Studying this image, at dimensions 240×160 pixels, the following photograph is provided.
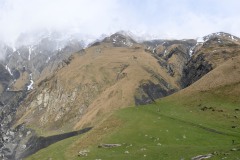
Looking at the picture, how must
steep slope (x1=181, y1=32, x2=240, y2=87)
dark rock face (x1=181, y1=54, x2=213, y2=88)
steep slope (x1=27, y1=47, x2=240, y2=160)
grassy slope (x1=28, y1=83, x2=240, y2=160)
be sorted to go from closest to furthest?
steep slope (x1=27, y1=47, x2=240, y2=160), grassy slope (x1=28, y1=83, x2=240, y2=160), steep slope (x1=181, y1=32, x2=240, y2=87), dark rock face (x1=181, y1=54, x2=213, y2=88)

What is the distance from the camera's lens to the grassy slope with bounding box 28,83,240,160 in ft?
210

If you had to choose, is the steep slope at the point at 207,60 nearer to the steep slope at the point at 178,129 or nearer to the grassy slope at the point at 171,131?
the steep slope at the point at 178,129

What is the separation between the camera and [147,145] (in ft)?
235

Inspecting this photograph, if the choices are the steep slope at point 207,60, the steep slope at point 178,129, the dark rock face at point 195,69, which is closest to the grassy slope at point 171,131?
the steep slope at point 178,129

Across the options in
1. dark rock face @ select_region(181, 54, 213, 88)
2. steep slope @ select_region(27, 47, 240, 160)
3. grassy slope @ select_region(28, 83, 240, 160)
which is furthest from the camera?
dark rock face @ select_region(181, 54, 213, 88)

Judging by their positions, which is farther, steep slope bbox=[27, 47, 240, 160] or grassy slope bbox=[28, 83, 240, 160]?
grassy slope bbox=[28, 83, 240, 160]

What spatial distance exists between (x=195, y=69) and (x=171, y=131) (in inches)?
4252

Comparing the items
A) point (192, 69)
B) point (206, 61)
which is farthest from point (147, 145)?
point (192, 69)

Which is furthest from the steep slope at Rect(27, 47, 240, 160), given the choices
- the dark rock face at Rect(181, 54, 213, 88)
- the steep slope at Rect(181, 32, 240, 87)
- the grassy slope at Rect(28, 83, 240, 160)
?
the dark rock face at Rect(181, 54, 213, 88)

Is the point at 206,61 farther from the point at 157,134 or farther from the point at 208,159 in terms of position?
the point at 208,159

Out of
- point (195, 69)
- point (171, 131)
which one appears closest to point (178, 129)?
point (171, 131)

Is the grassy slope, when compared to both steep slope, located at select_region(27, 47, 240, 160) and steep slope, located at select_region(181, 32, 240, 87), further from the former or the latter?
steep slope, located at select_region(181, 32, 240, 87)

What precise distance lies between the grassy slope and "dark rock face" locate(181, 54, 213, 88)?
63357 mm

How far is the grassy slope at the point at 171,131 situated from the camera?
210 feet
